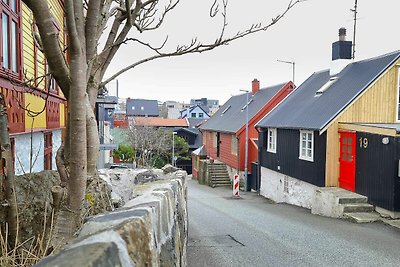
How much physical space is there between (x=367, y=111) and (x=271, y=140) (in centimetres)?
731

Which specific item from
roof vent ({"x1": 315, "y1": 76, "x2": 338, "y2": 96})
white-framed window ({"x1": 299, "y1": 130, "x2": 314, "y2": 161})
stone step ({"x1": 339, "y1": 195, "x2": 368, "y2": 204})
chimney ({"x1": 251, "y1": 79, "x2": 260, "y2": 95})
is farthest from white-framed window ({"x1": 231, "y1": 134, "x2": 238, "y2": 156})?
stone step ({"x1": 339, "y1": 195, "x2": 368, "y2": 204})

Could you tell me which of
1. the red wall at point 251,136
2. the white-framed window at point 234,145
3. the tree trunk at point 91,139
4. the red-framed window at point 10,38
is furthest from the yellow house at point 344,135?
the red-framed window at point 10,38

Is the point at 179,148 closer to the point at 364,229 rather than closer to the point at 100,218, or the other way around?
the point at 364,229

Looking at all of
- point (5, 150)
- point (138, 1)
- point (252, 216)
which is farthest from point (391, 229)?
point (5, 150)

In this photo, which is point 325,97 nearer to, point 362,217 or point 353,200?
point 353,200

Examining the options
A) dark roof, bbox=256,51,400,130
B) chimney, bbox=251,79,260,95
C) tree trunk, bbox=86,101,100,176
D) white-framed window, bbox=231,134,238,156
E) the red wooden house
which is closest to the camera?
tree trunk, bbox=86,101,100,176

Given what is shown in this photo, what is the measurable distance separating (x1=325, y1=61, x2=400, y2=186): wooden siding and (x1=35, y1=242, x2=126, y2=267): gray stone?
1504 cm

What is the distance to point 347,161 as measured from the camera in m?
15.2

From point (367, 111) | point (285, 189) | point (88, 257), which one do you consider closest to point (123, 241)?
point (88, 257)

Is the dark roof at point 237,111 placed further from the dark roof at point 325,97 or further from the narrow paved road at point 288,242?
the narrow paved road at point 288,242

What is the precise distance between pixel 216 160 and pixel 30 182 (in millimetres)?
30425

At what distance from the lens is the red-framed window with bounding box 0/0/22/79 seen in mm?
6527

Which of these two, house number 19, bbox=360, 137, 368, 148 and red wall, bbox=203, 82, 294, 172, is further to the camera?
red wall, bbox=203, 82, 294, 172

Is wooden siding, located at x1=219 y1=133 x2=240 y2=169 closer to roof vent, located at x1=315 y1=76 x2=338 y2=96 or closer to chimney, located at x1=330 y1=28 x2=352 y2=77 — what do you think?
roof vent, located at x1=315 y1=76 x2=338 y2=96
